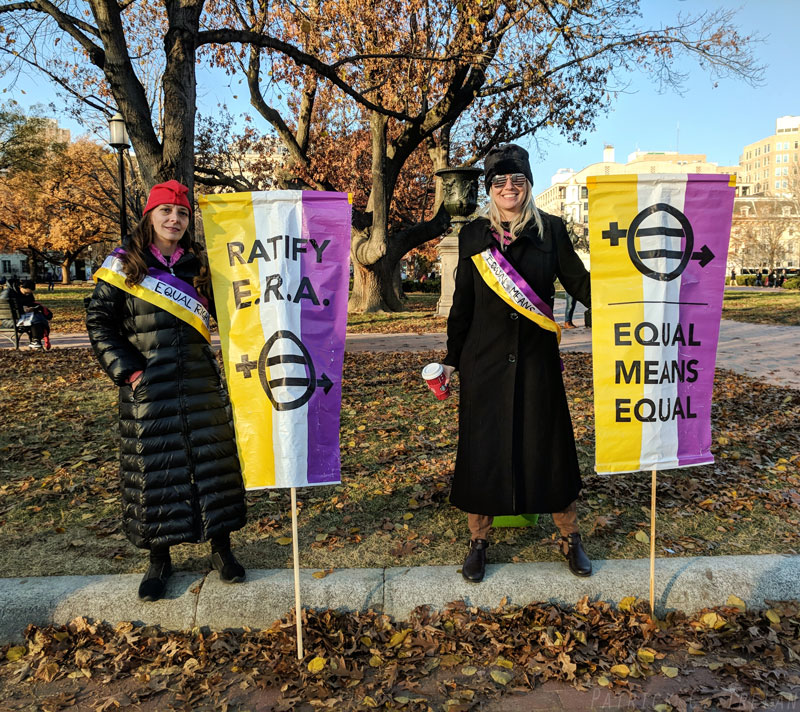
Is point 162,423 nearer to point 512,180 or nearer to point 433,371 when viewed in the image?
point 433,371

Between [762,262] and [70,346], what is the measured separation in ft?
200

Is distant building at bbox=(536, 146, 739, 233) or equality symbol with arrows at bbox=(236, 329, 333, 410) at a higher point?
distant building at bbox=(536, 146, 739, 233)

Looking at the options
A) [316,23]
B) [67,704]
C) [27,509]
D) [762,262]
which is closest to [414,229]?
[316,23]

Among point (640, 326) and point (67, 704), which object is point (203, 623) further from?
point (640, 326)

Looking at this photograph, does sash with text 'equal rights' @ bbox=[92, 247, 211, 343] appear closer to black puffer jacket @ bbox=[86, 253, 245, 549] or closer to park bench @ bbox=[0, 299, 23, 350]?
black puffer jacket @ bbox=[86, 253, 245, 549]

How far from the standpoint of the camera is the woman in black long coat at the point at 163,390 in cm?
296

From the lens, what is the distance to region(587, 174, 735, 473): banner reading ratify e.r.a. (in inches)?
115

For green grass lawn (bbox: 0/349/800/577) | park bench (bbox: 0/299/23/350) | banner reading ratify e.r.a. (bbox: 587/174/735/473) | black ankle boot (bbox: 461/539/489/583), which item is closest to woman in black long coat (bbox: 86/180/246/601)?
green grass lawn (bbox: 0/349/800/577)

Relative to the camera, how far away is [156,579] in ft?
10.2

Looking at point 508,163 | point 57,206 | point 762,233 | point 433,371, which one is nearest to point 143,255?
point 433,371

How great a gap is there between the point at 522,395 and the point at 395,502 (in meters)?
1.61

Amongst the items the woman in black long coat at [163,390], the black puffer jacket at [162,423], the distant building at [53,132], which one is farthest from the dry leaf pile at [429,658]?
the distant building at [53,132]

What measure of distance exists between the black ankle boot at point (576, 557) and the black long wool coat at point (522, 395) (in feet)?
0.77

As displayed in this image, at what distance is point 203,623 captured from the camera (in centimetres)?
300
